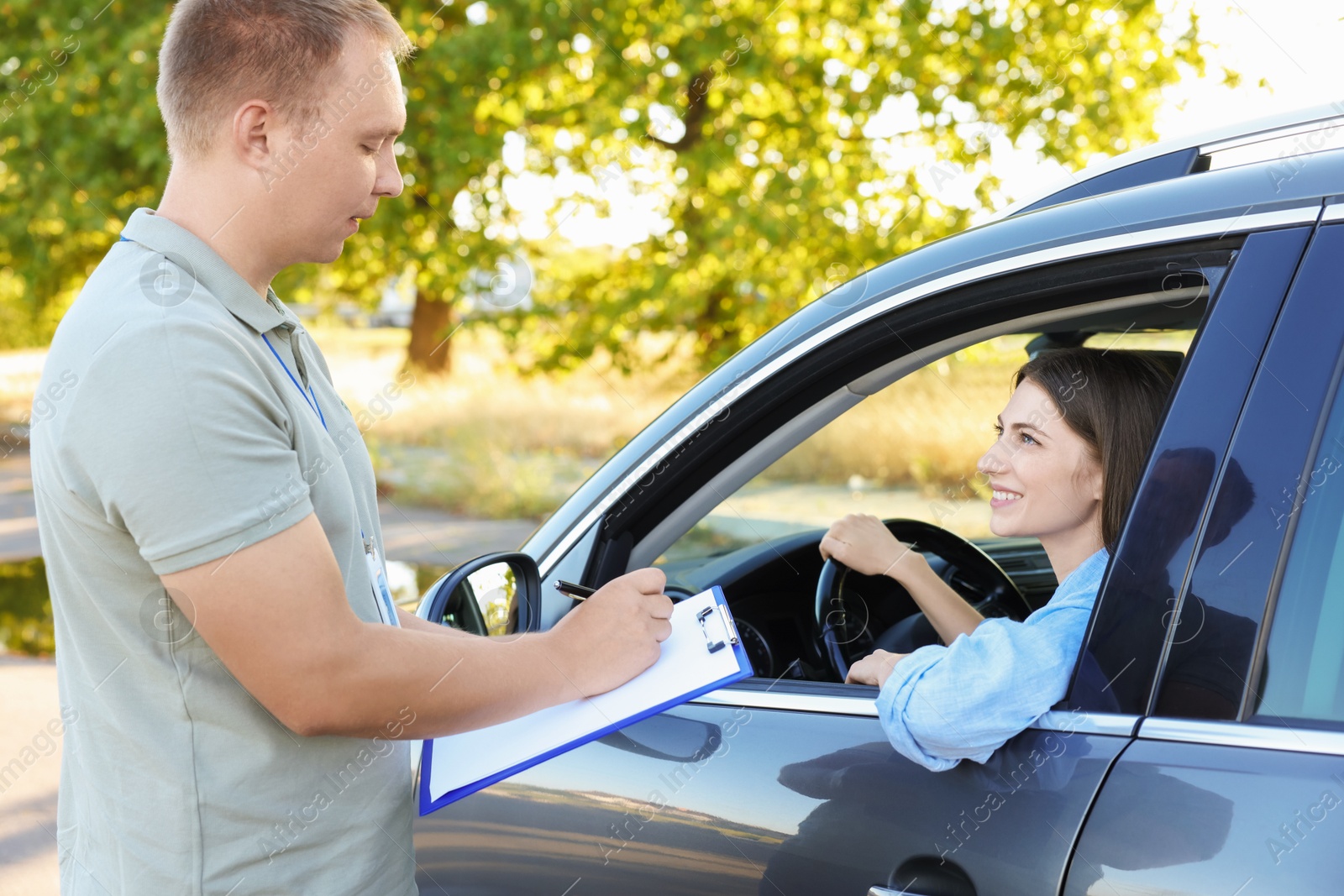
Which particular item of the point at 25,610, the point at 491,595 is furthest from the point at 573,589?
the point at 25,610

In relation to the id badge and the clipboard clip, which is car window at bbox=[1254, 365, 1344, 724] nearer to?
the clipboard clip

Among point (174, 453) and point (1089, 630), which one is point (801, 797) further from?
point (174, 453)

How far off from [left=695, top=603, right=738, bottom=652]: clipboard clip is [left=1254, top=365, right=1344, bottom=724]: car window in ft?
2.09

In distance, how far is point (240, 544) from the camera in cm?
118

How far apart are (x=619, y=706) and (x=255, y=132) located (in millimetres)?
860

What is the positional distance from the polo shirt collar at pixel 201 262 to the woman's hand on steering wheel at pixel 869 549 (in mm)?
1219

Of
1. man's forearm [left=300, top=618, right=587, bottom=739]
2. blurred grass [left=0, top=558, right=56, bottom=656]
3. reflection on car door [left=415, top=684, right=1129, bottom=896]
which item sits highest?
man's forearm [left=300, top=618, right=587, bottom=739]

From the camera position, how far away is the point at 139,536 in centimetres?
119

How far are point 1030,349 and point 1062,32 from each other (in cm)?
823

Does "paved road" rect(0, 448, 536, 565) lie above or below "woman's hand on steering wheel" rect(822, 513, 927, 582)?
below

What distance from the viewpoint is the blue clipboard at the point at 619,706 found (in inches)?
56.6

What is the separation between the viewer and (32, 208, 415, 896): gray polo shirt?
1.18m

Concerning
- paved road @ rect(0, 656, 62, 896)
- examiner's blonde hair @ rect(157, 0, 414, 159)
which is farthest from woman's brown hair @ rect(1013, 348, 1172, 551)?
paved road @ rect(0, 656, 62, 896)

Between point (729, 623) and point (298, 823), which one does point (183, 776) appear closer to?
point (298, 823)
